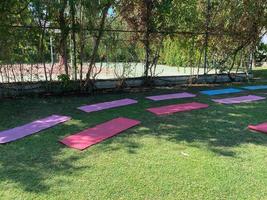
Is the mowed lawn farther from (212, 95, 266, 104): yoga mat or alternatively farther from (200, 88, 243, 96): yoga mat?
(200, 88, 243, 96): yoga mat

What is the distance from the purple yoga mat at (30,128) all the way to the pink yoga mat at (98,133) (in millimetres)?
592

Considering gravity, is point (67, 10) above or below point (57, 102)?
above

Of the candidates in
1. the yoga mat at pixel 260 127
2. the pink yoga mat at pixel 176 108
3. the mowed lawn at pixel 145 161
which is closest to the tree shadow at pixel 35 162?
the mowed lawn at pixel 145 161

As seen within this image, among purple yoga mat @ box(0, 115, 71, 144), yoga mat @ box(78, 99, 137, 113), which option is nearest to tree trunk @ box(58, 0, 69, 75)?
yoga mat @ box(78, 99, 137, 113)

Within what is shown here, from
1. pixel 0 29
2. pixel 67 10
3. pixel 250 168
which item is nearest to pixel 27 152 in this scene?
pixel 250 168

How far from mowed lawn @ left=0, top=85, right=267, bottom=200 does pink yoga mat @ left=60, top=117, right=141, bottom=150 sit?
0.12m

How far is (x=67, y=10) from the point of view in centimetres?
653

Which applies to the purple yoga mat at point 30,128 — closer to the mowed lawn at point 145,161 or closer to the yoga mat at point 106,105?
the mowed lawn at point 145,161

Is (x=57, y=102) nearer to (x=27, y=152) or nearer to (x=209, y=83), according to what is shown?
(x=27, y=152)

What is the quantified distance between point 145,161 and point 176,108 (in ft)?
8.00

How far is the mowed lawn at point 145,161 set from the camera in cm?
290

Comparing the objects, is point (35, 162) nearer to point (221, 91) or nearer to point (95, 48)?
point (95, 48)

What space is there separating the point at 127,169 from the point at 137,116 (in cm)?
201

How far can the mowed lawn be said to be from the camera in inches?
114
